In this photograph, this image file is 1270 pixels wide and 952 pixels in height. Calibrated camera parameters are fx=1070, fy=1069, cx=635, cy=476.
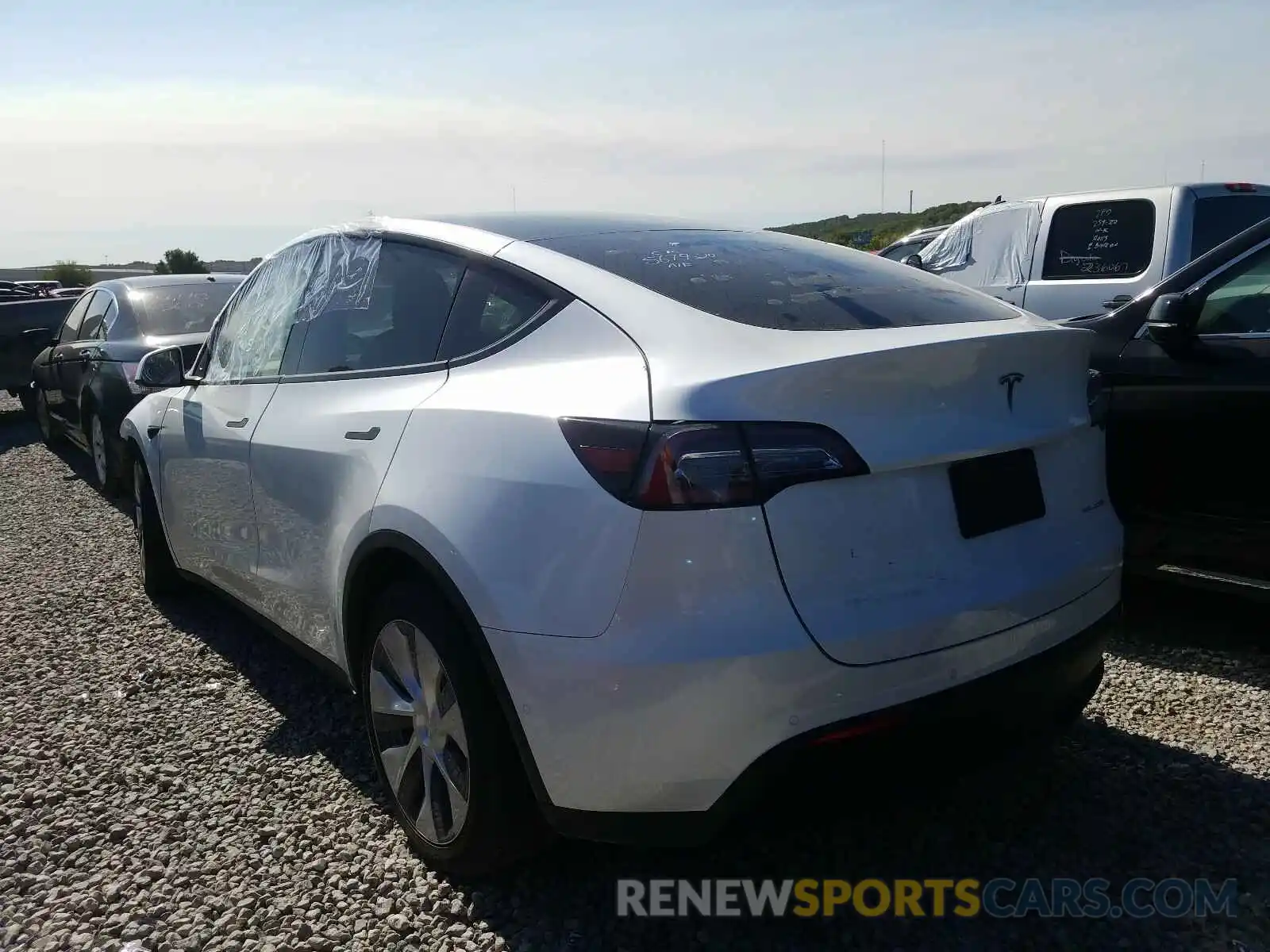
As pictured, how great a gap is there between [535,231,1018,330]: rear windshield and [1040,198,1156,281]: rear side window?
15.9ft

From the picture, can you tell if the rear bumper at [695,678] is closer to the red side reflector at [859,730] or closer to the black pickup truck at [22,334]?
the red side reflector at [859,730]

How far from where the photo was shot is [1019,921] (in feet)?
8.07

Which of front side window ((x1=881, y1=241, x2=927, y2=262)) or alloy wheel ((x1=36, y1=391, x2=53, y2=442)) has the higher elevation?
front side window ((x1=881, y1=241, x2=927, y2=262))

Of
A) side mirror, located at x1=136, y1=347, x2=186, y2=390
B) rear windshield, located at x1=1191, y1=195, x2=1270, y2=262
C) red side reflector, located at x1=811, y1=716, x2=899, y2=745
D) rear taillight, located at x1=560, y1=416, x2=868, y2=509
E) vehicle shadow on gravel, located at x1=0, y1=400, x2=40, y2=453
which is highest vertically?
rear windshield, located at x1=1191, y1=195, x2=1270, y2=262

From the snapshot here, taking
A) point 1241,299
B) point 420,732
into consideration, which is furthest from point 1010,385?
point 1241,299

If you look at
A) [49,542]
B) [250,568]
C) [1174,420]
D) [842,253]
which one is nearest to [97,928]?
[250,568]

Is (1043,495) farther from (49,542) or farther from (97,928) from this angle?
(49,542)

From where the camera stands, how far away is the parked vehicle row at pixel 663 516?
2.04 m

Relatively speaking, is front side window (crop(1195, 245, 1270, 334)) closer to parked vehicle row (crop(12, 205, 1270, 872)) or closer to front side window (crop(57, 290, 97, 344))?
parked vehicle row (crop(12, 205, 1270, 872))

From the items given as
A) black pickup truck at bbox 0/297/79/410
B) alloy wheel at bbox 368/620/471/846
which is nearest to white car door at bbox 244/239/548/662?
alloy wheel at bbox 368/620/471/846

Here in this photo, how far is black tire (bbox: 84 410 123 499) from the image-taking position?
25.0 feet

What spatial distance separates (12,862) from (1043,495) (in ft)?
9.43

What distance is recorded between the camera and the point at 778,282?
2.72m

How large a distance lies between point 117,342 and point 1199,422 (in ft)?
23.1
